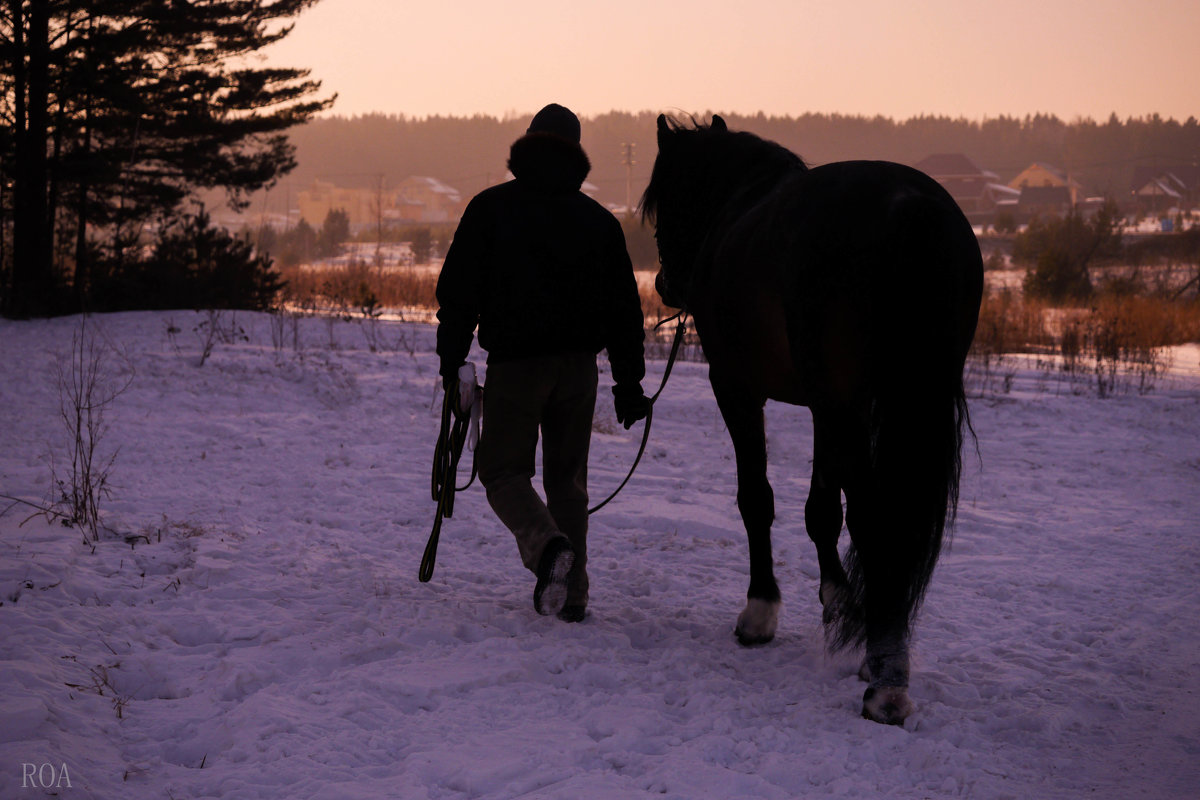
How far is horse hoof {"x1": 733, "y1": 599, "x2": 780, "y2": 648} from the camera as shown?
352cm

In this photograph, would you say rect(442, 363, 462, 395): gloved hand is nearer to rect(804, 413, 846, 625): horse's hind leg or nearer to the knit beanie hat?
the knit beanie hat

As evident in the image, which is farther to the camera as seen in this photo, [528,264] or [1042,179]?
[1042,179]

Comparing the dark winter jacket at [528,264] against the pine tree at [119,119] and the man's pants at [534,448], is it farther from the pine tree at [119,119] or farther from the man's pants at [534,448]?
the pine tree at [119,119]

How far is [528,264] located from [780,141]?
125 m

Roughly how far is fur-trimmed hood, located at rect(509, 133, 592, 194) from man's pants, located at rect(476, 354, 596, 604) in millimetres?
677

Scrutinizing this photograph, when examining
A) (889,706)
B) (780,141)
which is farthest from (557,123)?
(780,141)

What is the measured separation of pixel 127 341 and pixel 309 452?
4502 mm

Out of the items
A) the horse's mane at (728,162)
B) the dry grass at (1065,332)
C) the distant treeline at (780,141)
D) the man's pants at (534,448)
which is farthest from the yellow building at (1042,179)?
the man's pants at (534,448)

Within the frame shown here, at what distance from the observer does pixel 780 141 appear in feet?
397

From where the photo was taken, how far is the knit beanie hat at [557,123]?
11.5 ft

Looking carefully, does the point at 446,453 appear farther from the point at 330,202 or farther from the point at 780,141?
→ the point at 780,141

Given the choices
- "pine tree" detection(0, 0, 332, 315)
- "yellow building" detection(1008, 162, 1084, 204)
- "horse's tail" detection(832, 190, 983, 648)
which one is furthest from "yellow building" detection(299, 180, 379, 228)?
"horse's tail" detection(832, 190, 983, 648)

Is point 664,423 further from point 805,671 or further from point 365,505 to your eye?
point 805,671

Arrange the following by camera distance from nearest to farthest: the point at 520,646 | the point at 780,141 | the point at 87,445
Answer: the point at 520,646 < the point at 87,445 < the point at 780,141
